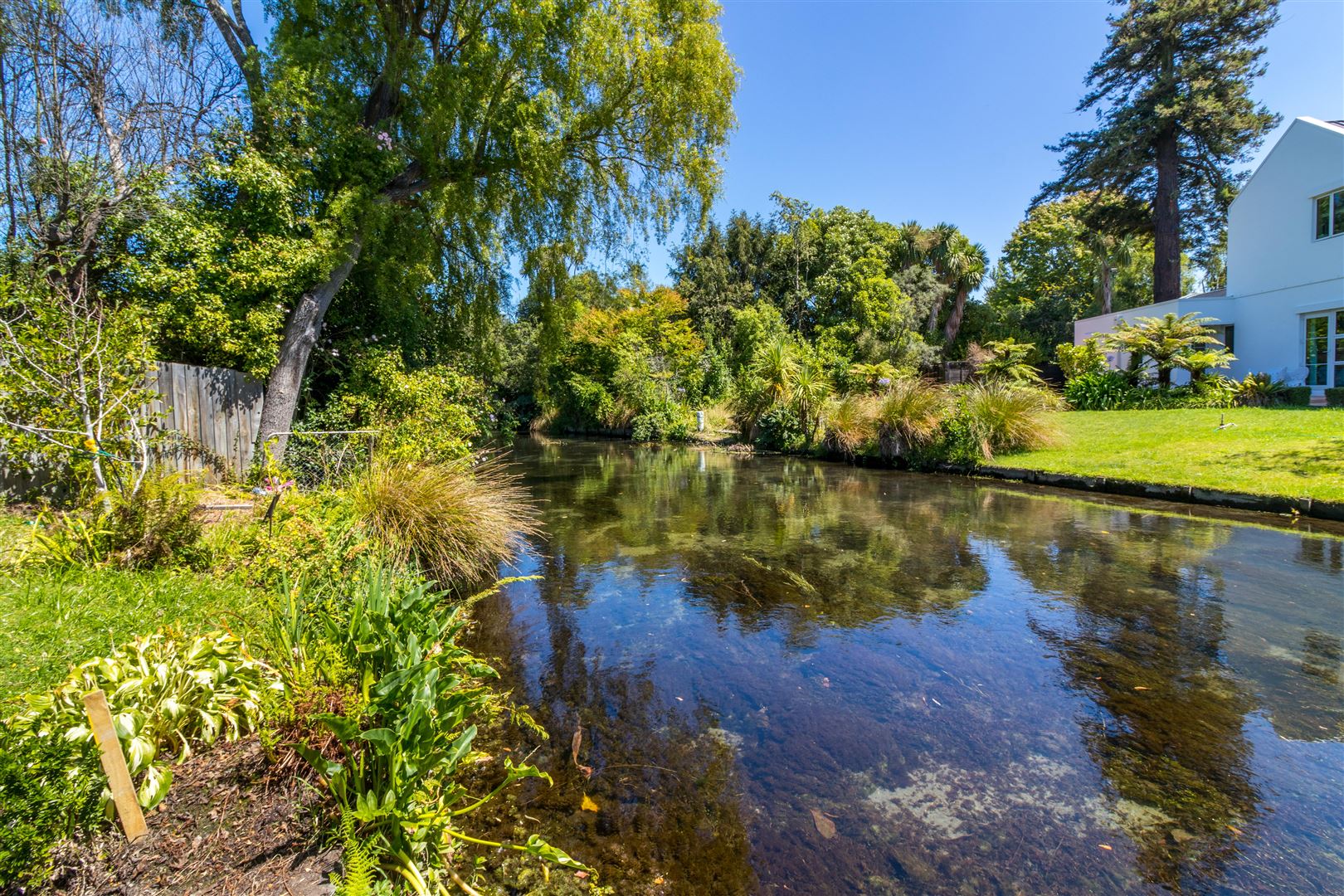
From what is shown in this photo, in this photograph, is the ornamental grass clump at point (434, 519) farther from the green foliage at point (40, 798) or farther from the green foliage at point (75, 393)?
the green foliage at point (40, 798)

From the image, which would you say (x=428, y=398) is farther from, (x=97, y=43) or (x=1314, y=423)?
(x=1314, y=423)

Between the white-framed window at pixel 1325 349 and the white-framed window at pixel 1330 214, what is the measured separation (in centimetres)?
214

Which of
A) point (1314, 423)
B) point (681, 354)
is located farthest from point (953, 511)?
point (681, 354)

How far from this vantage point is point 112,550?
4.06m

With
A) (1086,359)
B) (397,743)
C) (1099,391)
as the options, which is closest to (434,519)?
(397,743)

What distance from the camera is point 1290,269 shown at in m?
16.7

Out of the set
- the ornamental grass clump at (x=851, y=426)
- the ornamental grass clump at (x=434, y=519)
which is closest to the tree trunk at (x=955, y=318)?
the ornamental grass clump at (x=851, y=426)

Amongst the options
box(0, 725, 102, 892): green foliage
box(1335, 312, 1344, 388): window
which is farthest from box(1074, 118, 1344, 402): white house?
box(0, 725, 102, 892): green foliage

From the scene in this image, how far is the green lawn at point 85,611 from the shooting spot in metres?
2.47

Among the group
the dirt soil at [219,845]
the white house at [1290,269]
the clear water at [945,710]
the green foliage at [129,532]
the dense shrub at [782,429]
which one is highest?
the white house at [1290,269]

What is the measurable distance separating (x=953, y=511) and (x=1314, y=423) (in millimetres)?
8318

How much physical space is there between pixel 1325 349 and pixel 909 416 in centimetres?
1151

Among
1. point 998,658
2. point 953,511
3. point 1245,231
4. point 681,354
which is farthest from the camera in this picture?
point 681,354

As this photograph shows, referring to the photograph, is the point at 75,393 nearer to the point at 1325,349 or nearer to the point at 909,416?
the point at 909,416
